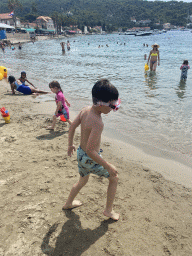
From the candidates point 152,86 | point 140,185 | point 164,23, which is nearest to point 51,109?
point 140,185

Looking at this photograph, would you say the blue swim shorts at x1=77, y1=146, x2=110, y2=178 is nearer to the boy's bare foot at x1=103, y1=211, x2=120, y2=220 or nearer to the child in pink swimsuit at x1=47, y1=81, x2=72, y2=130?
the boy's bare foot at x1=103, y1=211, x2=120, y2=220

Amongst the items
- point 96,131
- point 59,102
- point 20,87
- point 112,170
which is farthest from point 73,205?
point 20,87

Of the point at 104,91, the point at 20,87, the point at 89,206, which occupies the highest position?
the point at 104,91

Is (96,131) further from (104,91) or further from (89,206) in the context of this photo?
(89,206)

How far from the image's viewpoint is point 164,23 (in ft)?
624

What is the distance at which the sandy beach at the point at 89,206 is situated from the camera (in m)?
2.16

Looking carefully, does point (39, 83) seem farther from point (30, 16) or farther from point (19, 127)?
point (30, 16)

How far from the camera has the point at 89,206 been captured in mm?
2703

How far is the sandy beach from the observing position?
2159 millimetres

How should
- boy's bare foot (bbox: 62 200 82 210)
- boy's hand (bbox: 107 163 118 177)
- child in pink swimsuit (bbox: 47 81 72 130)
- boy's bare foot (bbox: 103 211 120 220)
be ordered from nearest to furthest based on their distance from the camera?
boy's hand (bbox: 107 163 118 177) < boy's bare foot (bbox: 103 211 120 220) < boy's bare foot (bbox: 62 200 82 210) < child in pink swimsuit (bbox: 47 81 72 130)

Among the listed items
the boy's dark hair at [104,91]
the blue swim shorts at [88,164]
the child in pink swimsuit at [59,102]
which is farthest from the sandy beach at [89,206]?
the boy's dark hair at [104,91]

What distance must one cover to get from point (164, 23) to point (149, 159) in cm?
22472

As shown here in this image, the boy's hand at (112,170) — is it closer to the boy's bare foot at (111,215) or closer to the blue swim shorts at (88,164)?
the blue swim shorts at (88,164)

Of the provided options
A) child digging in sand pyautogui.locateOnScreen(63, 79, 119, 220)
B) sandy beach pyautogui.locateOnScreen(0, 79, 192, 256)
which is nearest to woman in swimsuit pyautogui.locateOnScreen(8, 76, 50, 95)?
sandy beach pyautogui.locateOnScreen(0, 79, 192, 256)
